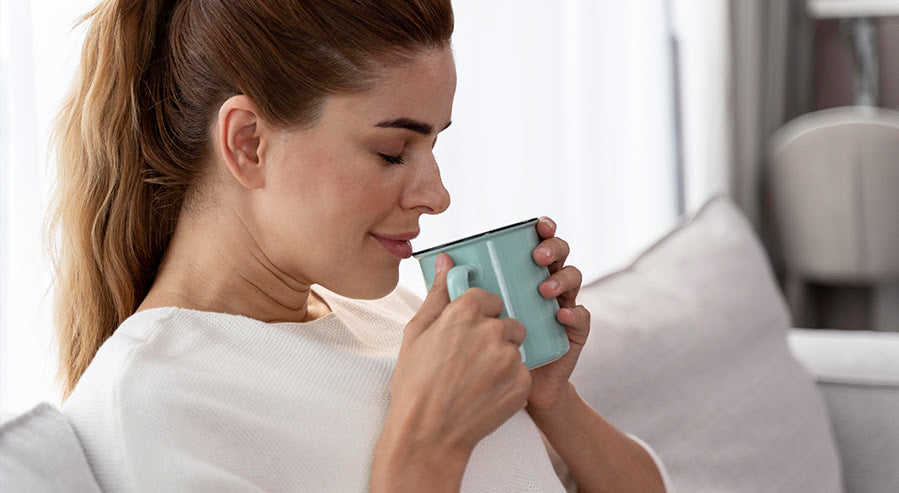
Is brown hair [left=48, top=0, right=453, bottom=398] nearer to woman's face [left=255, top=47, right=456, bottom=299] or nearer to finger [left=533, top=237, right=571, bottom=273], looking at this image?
woman's face [left=255, top=47, right=456, bottom=299]

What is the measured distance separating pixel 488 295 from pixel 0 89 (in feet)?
2.40

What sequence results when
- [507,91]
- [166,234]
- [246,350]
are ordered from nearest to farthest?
1. [246,350]
2. [166,234]
3. [507,91]

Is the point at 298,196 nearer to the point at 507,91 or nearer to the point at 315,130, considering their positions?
the point at 315,130

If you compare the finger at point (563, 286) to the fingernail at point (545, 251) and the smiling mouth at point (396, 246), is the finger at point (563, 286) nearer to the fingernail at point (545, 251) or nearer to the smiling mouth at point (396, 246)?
the fingernail at point (545, 251)

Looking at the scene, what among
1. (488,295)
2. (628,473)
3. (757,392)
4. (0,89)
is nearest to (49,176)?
(0,89)

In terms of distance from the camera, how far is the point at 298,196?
32.7 inches

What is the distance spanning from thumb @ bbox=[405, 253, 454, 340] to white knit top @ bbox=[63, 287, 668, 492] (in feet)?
0.29

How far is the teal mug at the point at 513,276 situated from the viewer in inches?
30.9

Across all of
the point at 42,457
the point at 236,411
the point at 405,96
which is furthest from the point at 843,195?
the point at 42,457

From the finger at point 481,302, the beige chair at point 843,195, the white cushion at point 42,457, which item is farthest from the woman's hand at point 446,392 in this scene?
the beige chair at point 843,195

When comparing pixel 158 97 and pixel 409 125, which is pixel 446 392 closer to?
pixel 409 125

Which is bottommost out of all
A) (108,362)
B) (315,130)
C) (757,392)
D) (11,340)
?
(757,392)

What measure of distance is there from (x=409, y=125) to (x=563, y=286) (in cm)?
20

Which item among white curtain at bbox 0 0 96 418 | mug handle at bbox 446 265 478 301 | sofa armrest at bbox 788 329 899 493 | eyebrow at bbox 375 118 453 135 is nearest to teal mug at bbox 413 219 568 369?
mug handle at bbox 446 265 478 301
